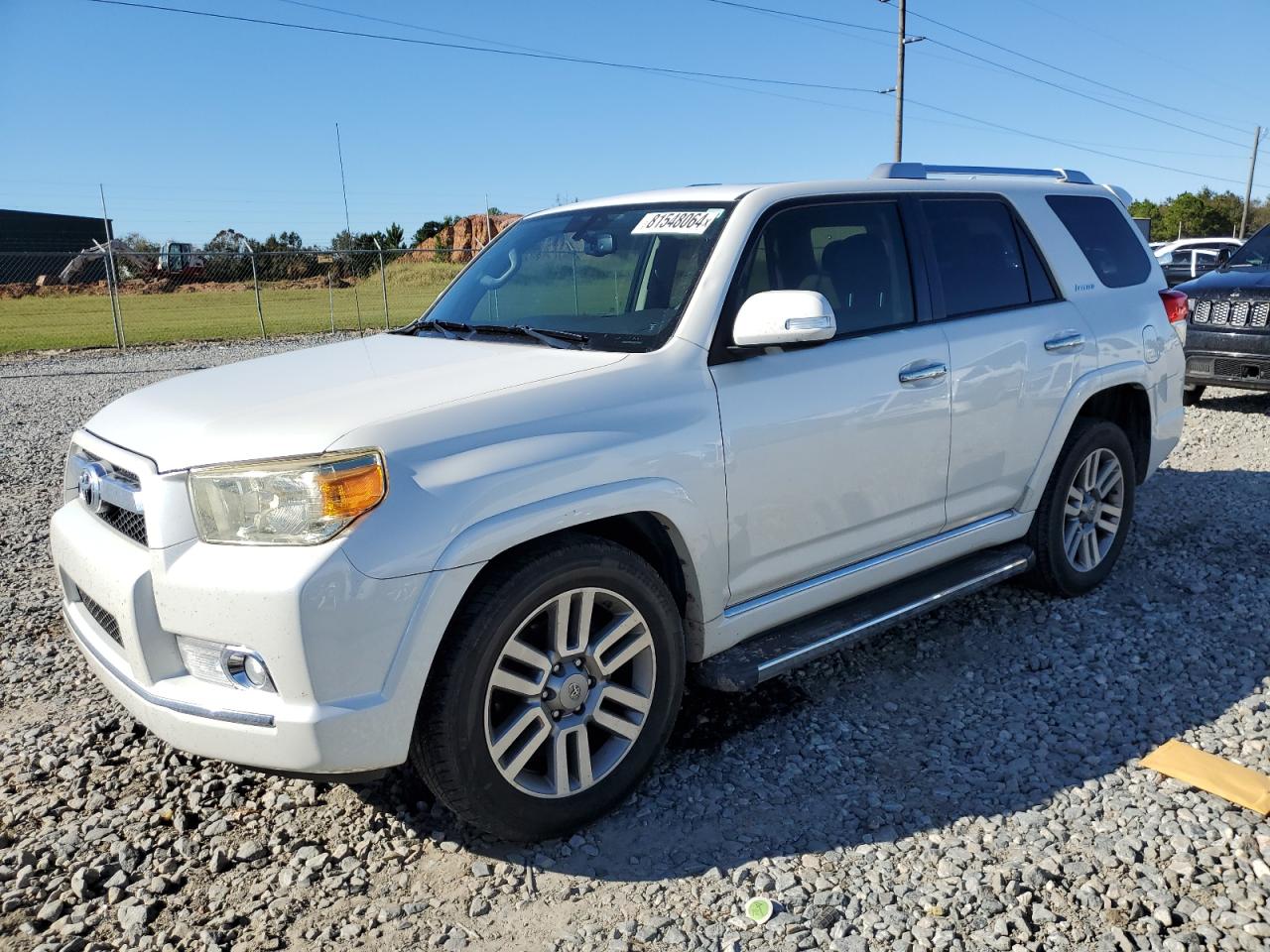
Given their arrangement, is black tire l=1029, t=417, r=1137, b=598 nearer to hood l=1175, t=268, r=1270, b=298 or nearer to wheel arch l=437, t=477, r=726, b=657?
wheel arch l=437, t=477, r=726, b=657

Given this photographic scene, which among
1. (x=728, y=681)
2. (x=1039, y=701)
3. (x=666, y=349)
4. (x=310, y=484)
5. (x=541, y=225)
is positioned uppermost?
(x=541, y=225)

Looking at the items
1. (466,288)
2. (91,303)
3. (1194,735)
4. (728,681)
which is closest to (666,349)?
(728,681)

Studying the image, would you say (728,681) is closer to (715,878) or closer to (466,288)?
(715,878)

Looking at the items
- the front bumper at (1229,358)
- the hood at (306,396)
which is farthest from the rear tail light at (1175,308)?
the front bumper at (1229,358)

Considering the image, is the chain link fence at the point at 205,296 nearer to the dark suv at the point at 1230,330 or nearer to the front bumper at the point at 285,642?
the dark suv at the point at 1230,330

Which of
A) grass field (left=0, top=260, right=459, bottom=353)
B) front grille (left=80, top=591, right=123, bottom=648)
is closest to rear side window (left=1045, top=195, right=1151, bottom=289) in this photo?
front grille (left=80, top=591, right=123, bottom=648)

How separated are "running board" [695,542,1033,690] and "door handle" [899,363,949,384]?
31.8 inches

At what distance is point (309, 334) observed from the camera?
21.3 metres

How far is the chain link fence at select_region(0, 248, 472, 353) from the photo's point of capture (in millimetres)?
22188

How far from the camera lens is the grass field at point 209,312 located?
21672 millimetres

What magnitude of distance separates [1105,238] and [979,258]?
42.1 inches

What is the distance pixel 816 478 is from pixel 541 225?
1.73 meters

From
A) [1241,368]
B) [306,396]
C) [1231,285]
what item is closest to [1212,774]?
[306,396]

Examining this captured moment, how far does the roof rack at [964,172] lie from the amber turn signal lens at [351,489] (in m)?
2.70
